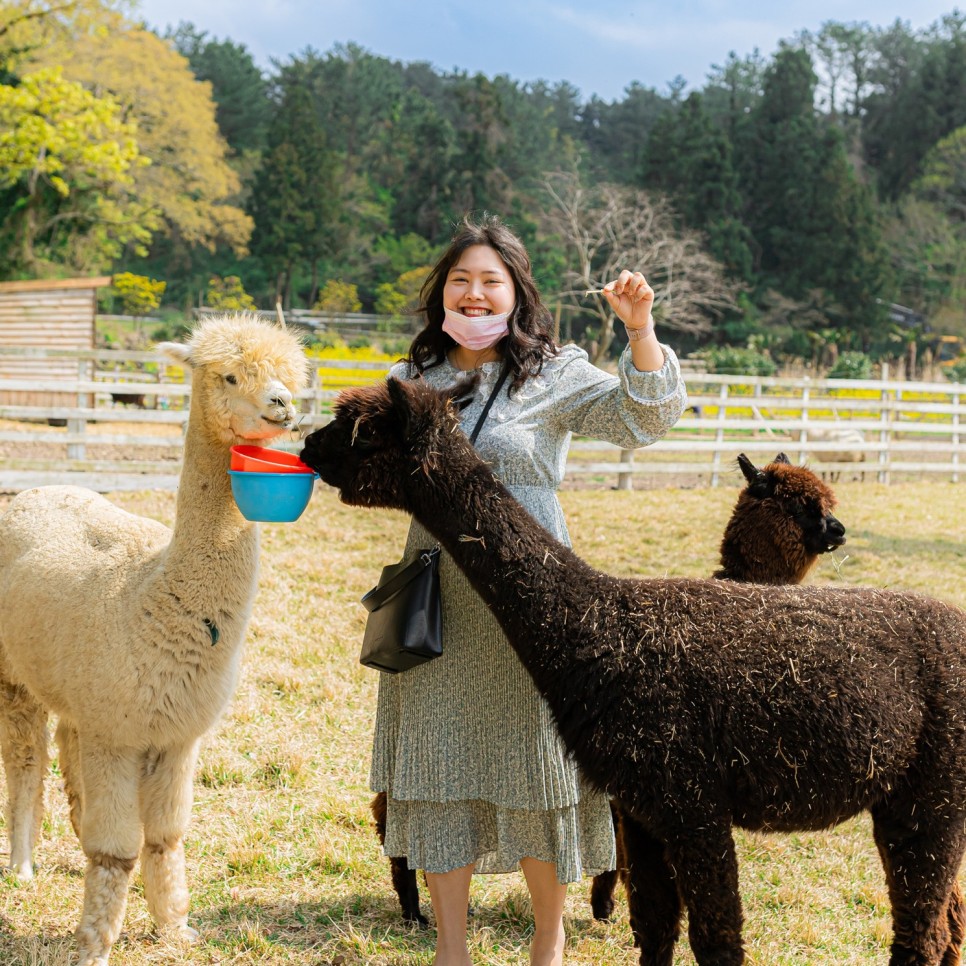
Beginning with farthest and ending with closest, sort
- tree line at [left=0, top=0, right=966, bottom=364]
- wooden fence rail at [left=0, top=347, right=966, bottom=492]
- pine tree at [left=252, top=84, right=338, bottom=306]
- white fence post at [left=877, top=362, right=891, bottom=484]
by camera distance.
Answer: pine tree at [left=252, top=84, right=338, bottom=306] → tree line at [left=0, top=0, right=966, bottom=364] → white fence post at [left=877, top=362, right=891, bottom=484] → wooden fence rail at [left=0, top=347, right=966, bottom=492]

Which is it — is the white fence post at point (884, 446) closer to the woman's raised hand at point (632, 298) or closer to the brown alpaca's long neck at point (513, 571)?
the woman's raised hand at point (632, 298)

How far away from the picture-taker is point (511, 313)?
2.76 m

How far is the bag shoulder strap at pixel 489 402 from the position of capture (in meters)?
2.63

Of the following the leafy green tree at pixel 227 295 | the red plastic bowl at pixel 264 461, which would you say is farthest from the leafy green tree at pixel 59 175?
the red plastic bowl at pixel 264 461

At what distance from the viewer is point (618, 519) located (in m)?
10.2

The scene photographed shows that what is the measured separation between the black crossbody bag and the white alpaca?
21.7 inches

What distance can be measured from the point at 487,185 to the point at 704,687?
1677 inches

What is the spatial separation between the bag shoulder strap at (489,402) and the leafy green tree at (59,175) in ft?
73.4

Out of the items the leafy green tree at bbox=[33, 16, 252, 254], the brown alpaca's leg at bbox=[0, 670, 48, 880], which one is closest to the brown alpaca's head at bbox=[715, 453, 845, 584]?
the brown alpaca's leg at bbox=[0, 670, 48, 880]

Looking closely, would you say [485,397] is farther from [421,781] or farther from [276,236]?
[276,236]

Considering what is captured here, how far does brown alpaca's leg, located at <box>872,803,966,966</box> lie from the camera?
98.3 inches

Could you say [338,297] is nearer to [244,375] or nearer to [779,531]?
[779,531]

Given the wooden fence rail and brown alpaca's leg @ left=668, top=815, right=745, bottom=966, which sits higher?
the wooden fence rail

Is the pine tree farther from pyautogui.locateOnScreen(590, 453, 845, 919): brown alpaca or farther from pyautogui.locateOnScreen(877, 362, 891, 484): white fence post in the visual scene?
pyautogui.locateOnScreen(590, 453, 845, 919): brown alpaca
